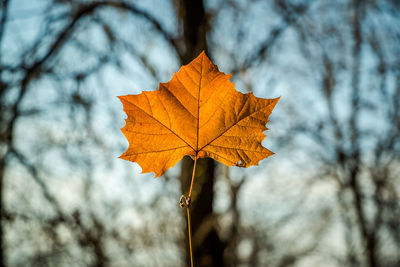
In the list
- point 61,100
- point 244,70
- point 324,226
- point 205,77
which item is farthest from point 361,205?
point 205,77

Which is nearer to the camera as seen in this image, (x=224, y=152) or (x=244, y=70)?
(x=224, y=152)

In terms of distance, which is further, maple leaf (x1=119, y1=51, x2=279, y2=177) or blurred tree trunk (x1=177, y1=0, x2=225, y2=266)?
blurred tree trunk (x1=177, y1=0, x2=225, y2=266)

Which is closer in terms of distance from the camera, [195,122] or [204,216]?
[195,122]

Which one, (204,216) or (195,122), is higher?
(204,216)

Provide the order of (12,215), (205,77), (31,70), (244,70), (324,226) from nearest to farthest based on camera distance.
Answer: (205,77), (31,70), (12,215), (244,70), (324,226)

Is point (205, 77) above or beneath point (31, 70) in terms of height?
beneath

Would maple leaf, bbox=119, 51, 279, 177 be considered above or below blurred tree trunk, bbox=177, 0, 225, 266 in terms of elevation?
below

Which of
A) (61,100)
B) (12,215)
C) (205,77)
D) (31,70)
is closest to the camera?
(205,77)

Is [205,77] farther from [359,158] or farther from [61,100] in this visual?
[359,158]
